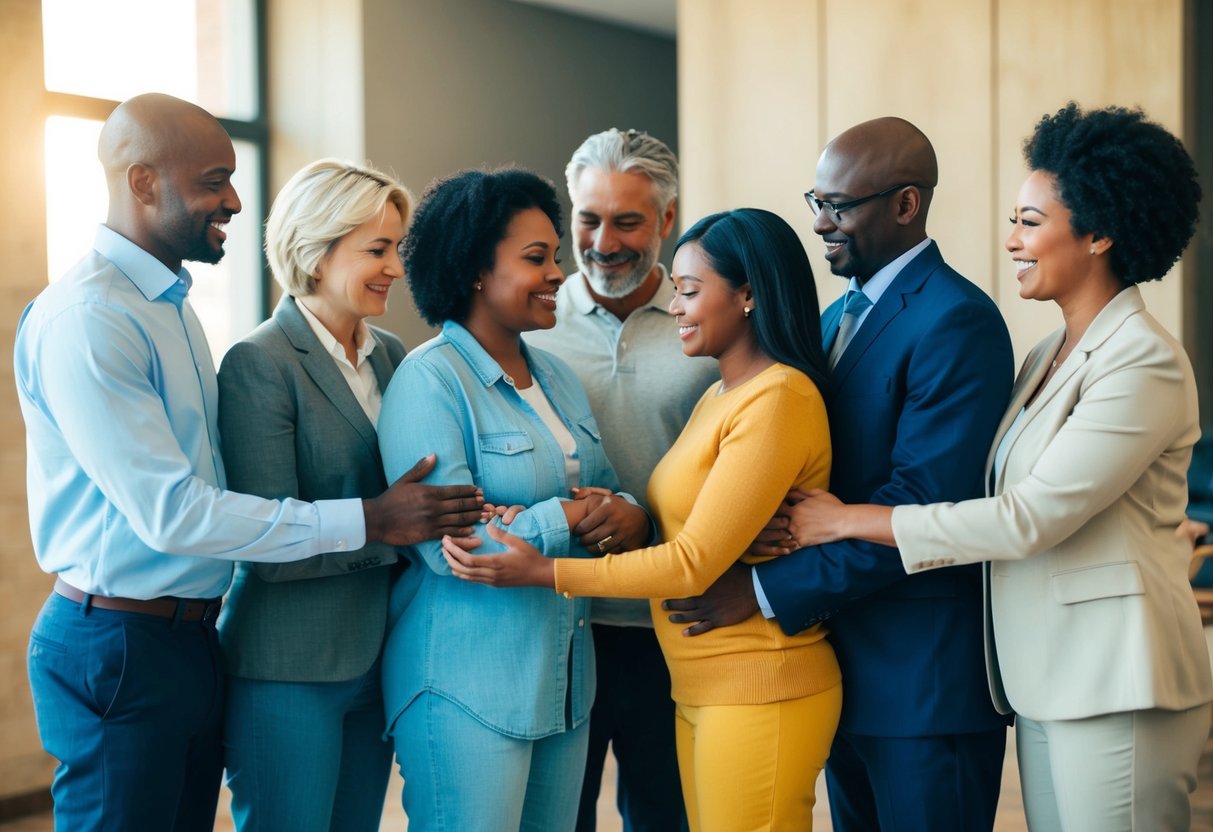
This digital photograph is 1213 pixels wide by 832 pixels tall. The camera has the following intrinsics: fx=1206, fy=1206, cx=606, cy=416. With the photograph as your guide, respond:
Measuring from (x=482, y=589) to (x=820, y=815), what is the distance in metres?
2.48

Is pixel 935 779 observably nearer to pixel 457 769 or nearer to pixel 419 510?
pixel 457 769

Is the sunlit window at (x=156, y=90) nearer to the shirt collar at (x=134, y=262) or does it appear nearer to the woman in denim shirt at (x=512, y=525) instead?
the shirt collar at (x=134, y=262)

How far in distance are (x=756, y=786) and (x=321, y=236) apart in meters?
1.26

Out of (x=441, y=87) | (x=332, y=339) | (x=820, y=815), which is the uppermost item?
(x=441, y=87)

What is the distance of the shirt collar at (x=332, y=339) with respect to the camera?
7.45 ft

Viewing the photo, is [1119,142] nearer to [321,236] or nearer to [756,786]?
[756,786]

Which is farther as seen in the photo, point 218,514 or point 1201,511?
point 1201,511

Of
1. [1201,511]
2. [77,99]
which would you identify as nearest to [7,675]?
[77,99]

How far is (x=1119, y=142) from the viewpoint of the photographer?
196cm

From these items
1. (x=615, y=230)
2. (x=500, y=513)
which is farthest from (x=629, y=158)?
(x=500, y=513)

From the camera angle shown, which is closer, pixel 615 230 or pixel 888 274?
pixel 888 274

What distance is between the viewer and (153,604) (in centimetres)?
200

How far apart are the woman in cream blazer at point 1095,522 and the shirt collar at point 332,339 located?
91 cm

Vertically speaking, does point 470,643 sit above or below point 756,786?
above
